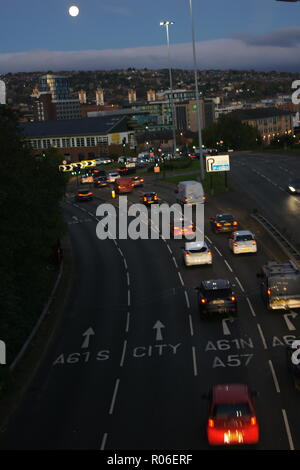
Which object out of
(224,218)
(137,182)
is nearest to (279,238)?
(224,218)

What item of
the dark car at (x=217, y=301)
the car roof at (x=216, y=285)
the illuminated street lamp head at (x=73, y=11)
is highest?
the illuminated street lamp head at (x=73, y=11)

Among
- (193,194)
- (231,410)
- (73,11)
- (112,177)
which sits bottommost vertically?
(112,177)

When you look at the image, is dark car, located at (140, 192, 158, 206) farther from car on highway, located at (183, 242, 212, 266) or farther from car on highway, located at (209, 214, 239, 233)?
car on highway, located at (183, 242, 212, 266)

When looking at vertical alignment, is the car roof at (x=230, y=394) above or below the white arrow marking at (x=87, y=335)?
above

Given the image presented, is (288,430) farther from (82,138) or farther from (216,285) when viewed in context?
(82,138)

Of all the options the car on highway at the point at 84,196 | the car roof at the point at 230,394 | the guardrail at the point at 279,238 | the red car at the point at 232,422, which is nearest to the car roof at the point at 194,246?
the guardrail at the point at 279,238

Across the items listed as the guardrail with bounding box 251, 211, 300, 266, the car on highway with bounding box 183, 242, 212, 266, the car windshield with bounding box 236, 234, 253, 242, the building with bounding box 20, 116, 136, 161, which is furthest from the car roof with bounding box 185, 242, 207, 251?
the building with bounding box 20, 116, 136, 161

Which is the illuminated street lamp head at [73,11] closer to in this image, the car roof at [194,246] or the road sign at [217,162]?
the car roof at [194,246]
